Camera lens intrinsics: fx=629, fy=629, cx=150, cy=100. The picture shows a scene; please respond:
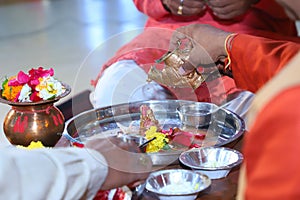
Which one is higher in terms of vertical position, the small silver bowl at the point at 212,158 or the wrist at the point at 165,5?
the wrist at the point at 165,5

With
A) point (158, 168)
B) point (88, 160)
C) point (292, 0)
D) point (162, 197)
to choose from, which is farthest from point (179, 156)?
point (292, 0)

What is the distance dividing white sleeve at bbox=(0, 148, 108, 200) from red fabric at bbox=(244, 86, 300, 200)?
47 centimetres

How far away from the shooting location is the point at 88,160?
121 centimetres

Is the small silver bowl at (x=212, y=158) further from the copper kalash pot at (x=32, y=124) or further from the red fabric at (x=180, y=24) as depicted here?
the red fabric at (x=180, y=24)

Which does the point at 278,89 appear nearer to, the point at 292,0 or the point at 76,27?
the point at 292,0

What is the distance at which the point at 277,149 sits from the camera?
0.76m

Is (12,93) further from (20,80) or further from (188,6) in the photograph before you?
(188,6)

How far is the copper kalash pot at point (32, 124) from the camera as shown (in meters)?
1.71

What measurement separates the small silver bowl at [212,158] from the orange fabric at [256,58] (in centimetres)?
20

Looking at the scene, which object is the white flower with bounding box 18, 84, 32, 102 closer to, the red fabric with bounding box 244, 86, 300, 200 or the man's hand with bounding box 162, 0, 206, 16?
the man's hand with bounding box 162, 0, 206, 16

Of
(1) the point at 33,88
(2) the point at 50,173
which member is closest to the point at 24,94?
(1) the point at 33,88

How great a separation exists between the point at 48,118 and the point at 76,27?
12.3 ft

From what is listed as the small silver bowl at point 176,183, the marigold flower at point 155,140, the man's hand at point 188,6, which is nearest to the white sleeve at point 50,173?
the small silver bowl at point 176,183

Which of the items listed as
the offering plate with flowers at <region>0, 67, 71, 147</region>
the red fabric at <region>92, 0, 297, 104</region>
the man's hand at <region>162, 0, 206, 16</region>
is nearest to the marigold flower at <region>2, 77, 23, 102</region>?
the offering plate with flowers at <region>0, 67, 71, 147</region>
